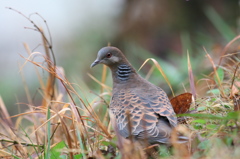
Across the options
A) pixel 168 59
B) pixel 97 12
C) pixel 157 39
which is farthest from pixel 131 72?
pixel 97 12

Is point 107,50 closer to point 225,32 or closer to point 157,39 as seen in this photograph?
point 225,32

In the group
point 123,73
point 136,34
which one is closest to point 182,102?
point 123,73

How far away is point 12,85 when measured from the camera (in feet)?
30.8

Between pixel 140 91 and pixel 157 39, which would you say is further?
pixel 157 39

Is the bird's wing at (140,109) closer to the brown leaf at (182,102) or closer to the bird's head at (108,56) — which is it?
the brown leaf at (182,102)

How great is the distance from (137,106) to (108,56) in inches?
43.6

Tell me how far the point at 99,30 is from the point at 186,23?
6.43 feet

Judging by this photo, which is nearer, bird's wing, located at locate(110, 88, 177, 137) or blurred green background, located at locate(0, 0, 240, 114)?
bird's wing, located at locate(110, 88, 177, 137)

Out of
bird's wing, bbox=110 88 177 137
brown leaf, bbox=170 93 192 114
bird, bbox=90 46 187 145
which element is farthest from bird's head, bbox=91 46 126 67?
brown leaf, bbox=170 93 192 114

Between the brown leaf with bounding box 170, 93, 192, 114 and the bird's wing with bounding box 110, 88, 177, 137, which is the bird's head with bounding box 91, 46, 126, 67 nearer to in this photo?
the bird's wing with bounding box 110, 88, 177, 137

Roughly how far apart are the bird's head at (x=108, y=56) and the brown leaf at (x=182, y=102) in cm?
94

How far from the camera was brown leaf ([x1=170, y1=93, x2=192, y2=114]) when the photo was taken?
13.2ft

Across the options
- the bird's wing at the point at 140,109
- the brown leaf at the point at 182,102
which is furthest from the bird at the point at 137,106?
the brown leaf at the point at 182,102

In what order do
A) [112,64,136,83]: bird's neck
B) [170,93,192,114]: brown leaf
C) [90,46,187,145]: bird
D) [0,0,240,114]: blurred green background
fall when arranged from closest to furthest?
Result: [90,46,187,145]: bird → [170,93,192,114]: brown leaf → [112,64,136,83]: bird's neck → [0,0,240,114]: blurred green background
